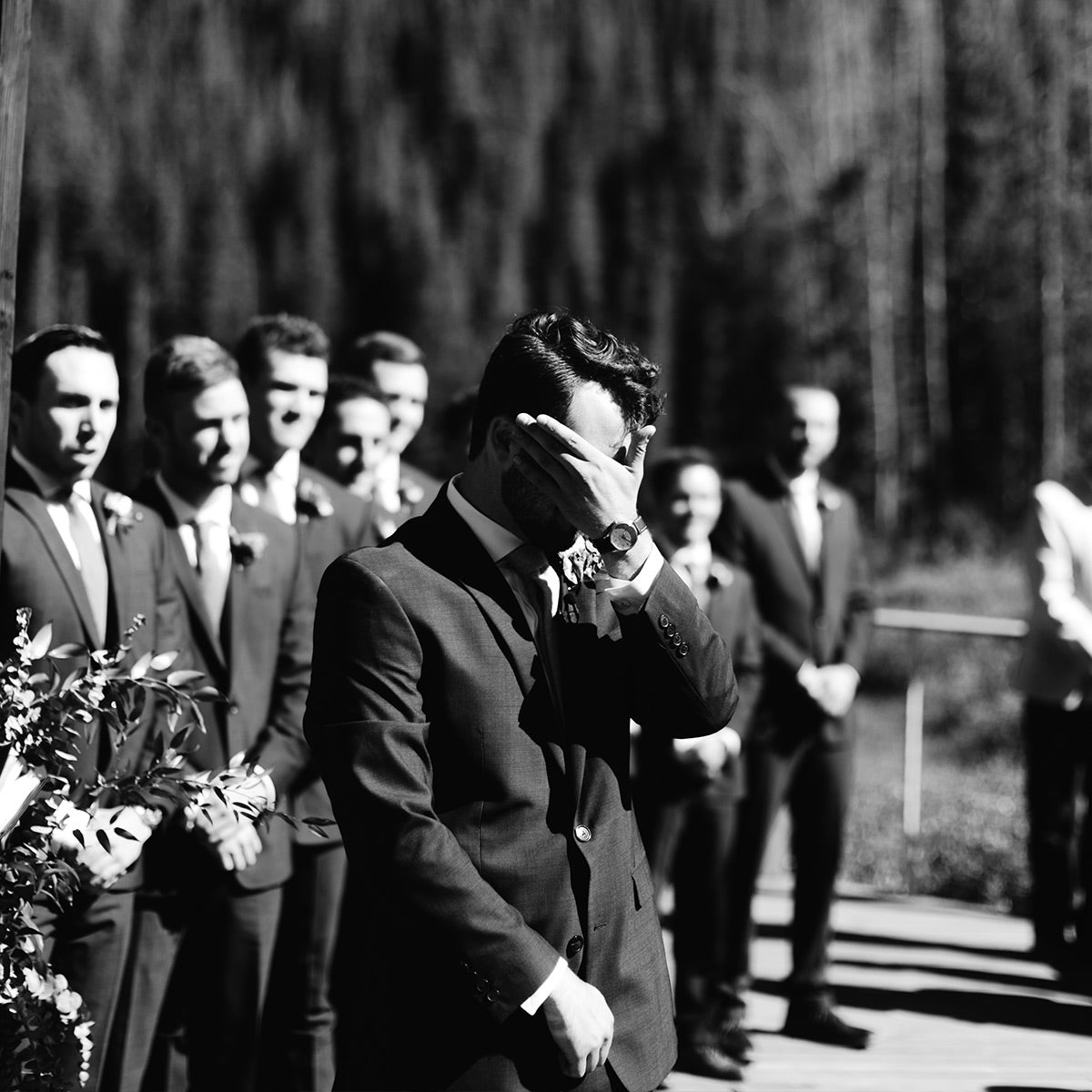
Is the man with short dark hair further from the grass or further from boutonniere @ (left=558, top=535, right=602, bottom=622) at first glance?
the grass

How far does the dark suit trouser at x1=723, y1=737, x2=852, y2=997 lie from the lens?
4656 millimetres

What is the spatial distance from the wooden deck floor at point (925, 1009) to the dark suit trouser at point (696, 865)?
12.3 inches

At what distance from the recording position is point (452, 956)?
212 centimetres

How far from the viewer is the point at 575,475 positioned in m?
2.14

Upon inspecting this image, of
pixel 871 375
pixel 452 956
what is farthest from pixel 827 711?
pixel 871 375

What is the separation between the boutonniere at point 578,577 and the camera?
231 cm

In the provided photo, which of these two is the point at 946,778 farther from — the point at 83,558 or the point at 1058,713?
the point at 83,558

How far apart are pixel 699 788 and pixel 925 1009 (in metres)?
1.22

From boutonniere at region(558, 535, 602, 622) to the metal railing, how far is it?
5312 millimetres

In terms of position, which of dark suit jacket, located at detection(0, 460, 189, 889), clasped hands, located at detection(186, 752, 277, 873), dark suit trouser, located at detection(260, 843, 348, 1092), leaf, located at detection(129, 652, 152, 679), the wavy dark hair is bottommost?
dark suit trouser, located at detection(260, 843, 348, 1092)

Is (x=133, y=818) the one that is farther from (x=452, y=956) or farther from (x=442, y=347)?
(x=442, y=347)

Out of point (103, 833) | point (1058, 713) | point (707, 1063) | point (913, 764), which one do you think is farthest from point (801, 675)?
point (913, 764)

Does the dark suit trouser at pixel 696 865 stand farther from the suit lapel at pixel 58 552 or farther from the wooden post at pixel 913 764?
the wooden post at pixel 913 764

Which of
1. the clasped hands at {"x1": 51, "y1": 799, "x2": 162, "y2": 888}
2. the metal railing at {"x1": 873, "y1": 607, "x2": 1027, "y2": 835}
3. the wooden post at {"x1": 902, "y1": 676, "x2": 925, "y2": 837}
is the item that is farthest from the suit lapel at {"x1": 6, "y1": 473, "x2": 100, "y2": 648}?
the wooden post at {"x1": 902, "y1": 676, "x2": 925, "y2": 837}
